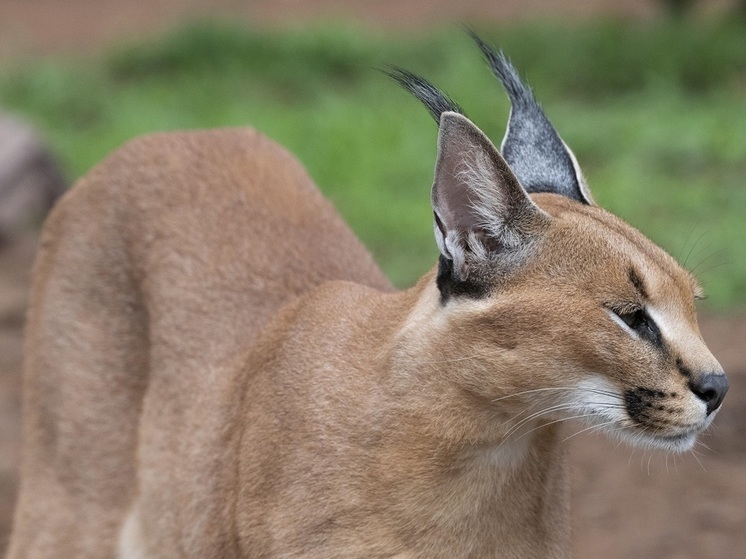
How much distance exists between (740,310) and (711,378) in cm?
399

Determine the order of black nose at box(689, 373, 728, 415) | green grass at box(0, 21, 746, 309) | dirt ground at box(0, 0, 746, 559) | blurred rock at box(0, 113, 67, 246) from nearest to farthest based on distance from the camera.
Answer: black nose at box(689, 373, 728, 415), dirt ground at box(0, 0, 746, 559), green grass at box(0, 21, 746, 309), blurred rock at box(0, 113, 67, 246)

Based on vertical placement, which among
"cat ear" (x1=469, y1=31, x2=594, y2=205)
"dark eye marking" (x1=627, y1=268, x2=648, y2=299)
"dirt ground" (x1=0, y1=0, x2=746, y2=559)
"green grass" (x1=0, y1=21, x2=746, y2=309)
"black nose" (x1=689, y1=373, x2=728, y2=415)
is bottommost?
"dirt ground" (x1=0, y1=0, x2=746, y2=559)


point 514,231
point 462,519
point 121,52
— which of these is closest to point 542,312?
point 514,231

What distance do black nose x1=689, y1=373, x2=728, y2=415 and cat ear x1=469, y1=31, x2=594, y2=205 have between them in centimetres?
74

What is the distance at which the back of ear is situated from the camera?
3051 mm

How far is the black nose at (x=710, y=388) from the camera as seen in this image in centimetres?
293

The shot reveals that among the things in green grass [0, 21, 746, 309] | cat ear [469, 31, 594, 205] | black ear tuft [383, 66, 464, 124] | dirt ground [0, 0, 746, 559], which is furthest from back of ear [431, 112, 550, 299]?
green grass [0, 21, 746, 309]

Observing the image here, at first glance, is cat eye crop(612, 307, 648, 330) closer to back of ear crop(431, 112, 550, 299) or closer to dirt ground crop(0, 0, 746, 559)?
back of ear crop(431, 112, 550, 299)

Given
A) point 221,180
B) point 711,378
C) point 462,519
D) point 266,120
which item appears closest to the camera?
point 711,378

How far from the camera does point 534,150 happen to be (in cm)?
361

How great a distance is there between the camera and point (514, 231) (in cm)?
309

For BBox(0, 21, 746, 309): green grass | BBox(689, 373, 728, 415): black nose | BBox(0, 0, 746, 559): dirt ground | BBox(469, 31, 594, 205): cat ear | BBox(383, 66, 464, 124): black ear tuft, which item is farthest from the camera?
BBox(0, 21, 746, 309): green grass

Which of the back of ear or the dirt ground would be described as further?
the dirt ground

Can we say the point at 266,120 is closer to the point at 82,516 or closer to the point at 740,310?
the point at 740,310
